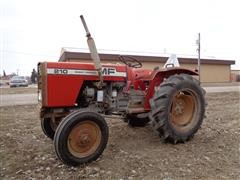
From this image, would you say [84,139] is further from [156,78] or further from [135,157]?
[156,78]

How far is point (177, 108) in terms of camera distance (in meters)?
6.50

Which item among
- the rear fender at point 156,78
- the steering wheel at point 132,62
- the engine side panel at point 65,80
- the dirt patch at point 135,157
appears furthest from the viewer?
the steering wheel at point 132,62

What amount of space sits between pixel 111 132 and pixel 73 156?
2.28m

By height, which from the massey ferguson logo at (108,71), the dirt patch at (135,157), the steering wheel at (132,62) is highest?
the steering wheel at (132,62)

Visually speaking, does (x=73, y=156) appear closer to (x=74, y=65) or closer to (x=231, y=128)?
(x=74, y=65)

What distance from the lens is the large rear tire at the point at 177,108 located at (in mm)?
6035

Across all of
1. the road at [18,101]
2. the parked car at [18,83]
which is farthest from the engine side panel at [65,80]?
the parked car at [18,83]

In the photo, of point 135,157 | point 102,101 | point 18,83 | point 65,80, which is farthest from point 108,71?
point 18,83

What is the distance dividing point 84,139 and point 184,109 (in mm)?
2350

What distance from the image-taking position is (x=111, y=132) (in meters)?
7.23

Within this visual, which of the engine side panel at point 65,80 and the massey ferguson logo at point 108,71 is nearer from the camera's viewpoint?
the engine side panel at point 65,80

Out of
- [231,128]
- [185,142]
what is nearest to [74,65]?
[185,142]

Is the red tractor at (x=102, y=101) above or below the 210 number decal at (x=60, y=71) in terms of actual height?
below

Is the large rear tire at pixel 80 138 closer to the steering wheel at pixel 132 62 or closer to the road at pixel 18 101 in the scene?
the steering wheel at pixel 132 62
